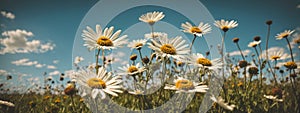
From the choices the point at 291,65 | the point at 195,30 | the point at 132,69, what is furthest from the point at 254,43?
the point at 132,69

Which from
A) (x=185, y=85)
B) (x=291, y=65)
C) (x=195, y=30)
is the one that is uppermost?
(x=195, y=30)

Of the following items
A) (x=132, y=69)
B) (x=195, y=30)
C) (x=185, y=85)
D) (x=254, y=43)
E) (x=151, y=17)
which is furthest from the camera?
(x=254, y=43)

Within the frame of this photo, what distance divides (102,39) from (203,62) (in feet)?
2.43

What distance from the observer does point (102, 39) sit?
5.15 feet

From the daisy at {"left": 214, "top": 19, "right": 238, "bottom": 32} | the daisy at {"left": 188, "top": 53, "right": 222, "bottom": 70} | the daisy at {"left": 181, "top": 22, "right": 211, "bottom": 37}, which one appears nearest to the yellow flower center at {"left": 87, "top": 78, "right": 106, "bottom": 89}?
the daisy at {"left": 188, "top": 53, "right": 222, "bottom": 70}

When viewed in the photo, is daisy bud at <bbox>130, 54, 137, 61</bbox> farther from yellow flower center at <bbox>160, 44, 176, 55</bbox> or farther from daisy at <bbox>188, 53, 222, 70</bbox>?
daisy at <bbox>188, 53, 222, 70</bbox>

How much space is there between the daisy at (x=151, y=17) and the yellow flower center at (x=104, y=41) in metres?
0.62

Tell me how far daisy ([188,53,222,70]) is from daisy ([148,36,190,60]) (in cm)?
6

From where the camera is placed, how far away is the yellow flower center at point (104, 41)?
1539mm

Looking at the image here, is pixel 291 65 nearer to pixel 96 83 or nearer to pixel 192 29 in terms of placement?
pixel 192 29

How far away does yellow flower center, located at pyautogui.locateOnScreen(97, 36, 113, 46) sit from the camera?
1.54 meters

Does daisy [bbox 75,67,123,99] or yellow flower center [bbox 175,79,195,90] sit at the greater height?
daisy [bbox 75,67,123,99]

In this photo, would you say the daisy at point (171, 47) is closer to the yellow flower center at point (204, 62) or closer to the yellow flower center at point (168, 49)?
the yellow flower center at point (168, 49)

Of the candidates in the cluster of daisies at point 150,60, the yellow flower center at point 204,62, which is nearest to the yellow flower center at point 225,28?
the cluster of daisies at point 150,60
